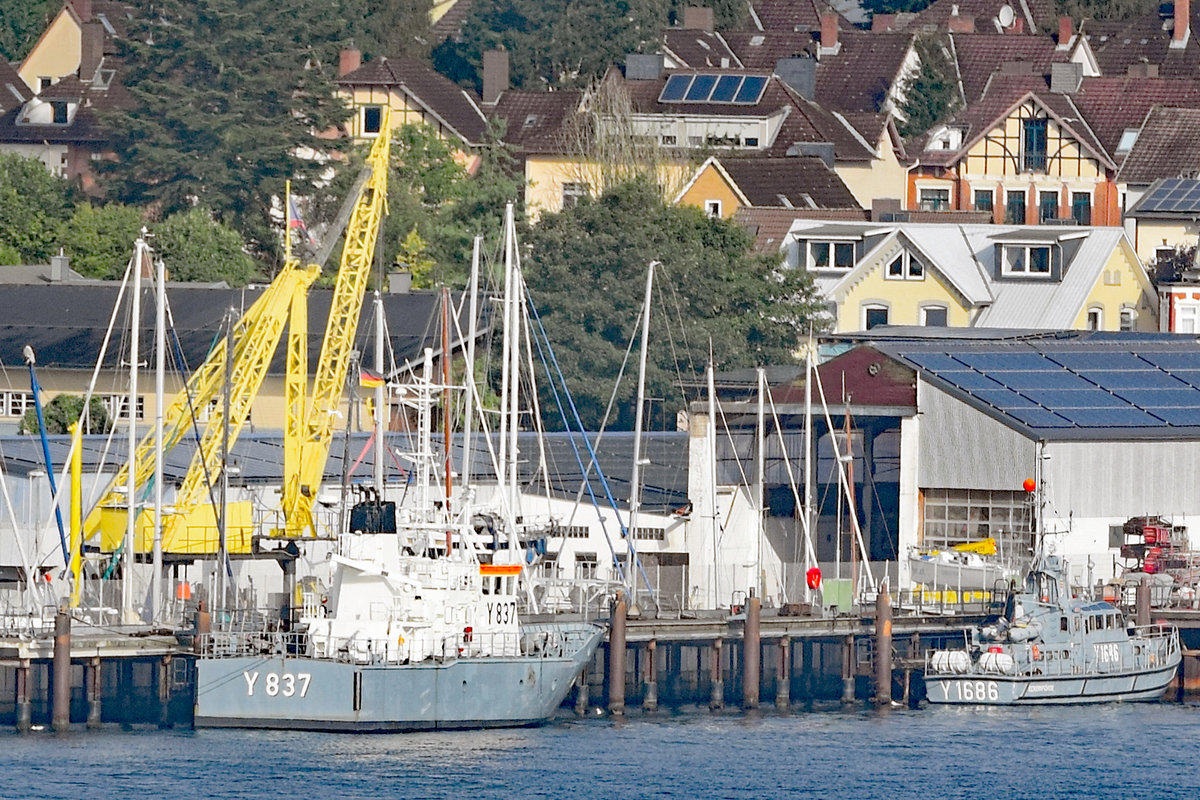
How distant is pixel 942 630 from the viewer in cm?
8588

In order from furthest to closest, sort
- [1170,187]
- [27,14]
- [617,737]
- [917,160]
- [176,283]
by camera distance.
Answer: [27,14] < [917,160] < [1170,187] < [176,283] < [617,737]

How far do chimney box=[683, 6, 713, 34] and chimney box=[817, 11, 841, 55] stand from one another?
6541 millimetres

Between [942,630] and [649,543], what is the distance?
1030cm

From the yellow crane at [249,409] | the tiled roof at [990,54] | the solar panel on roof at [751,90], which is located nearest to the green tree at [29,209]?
the solar panel on roof at [751,90]

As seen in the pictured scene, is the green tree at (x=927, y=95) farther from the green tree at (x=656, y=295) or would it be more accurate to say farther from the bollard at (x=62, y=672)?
the bollard at (x=62, y=672)

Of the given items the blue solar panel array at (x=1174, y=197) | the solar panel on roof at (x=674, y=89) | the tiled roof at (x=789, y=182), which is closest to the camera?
the blue solar panel array at (x=1174, y=197)

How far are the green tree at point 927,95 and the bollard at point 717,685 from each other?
9173 centimetres

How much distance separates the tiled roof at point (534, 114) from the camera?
525 feet

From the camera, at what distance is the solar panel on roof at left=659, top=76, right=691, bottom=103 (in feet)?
528

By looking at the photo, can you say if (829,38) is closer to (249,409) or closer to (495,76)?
(495,76)

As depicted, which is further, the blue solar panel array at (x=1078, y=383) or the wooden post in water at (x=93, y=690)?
the blue solar panel array at (x=1078, y=383)

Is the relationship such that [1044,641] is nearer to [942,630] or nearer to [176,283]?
[942,630]

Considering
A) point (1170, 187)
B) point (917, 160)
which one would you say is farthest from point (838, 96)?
point (1170, 187)

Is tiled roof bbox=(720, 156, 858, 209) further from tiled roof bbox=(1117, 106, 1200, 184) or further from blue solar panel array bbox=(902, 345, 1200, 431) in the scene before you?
blue solar panel array bbox=(902, 345, 1200, 431)
